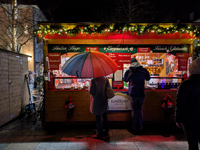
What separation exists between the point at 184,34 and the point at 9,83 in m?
7.21

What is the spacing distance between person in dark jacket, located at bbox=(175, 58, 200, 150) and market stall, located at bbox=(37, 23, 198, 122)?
270cm

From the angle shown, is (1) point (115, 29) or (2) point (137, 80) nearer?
(2) point (137, 80)

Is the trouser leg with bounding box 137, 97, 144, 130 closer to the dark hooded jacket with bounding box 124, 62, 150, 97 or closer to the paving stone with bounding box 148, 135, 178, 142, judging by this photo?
the dark hooded jacket with bounding box 124, 62, 150, 97

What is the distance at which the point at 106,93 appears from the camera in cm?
417

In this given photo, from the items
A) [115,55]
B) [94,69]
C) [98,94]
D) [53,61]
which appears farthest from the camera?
[115,55]

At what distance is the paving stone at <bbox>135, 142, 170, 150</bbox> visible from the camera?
12.6 feet

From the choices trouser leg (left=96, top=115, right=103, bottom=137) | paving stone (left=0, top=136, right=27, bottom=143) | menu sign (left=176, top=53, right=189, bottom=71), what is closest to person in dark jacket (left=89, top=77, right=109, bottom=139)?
trouser leg (left=96, top=115, right=103, bottom=137)

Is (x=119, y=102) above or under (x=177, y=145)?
above

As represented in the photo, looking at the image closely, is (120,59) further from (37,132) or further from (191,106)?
(37,132)

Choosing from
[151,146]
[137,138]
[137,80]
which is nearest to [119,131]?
[137,138]

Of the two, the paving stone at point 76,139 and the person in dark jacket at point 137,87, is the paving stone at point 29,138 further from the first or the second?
the person in dark jacket at point 137,87

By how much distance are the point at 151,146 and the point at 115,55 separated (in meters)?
3.34

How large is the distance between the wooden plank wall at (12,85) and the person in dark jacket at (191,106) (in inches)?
229

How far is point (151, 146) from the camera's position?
395 cm
